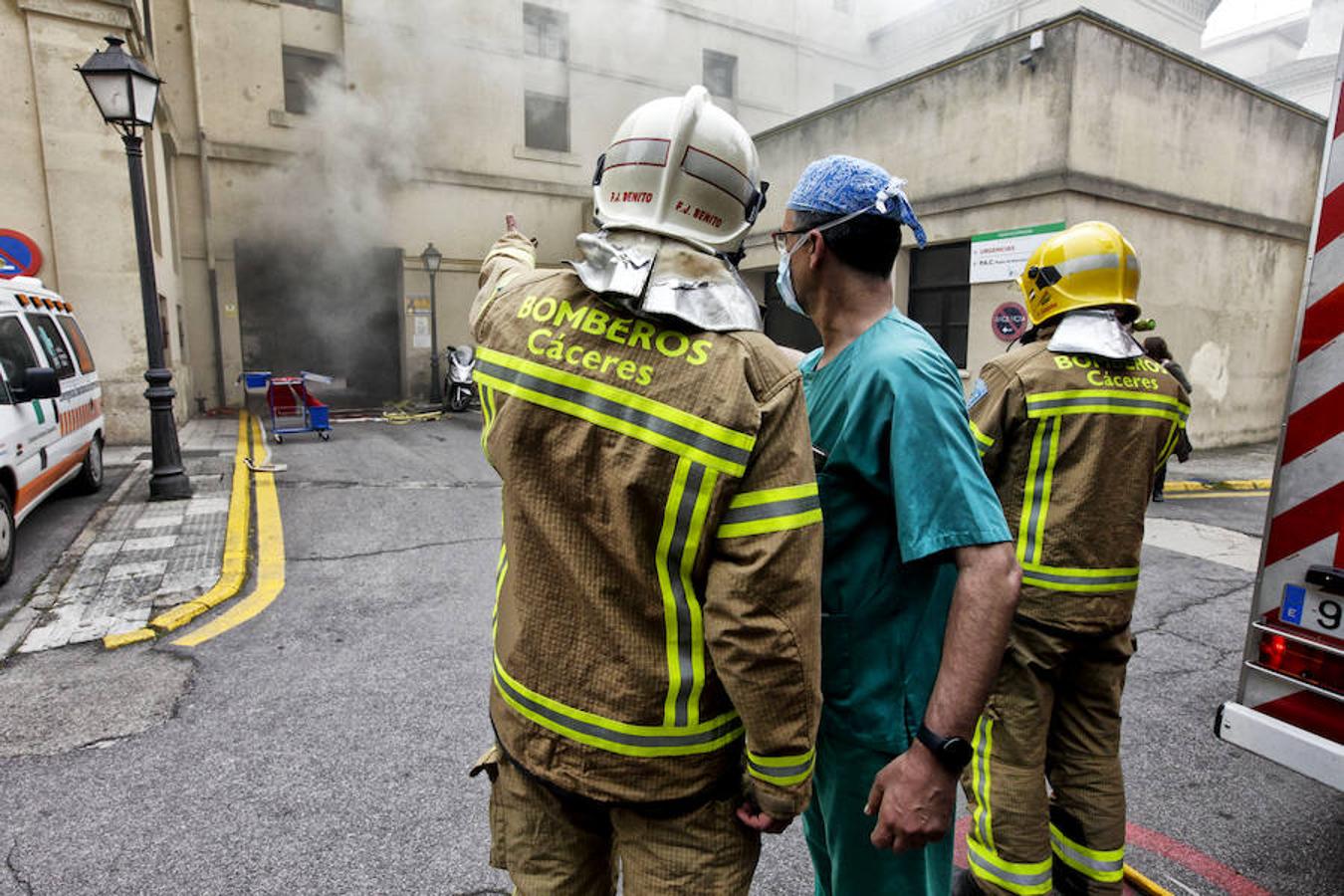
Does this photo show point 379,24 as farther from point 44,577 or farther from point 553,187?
point 44,577

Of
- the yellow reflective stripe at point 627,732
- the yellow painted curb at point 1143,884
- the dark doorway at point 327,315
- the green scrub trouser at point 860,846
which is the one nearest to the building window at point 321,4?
the dark doorway at point 327,315

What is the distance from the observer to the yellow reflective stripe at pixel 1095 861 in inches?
80.9

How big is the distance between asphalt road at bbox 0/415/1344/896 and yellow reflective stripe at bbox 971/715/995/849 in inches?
21.8

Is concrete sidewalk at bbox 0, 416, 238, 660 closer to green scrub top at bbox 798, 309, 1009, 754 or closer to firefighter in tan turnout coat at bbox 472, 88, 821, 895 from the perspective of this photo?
firefighter in tan turnout coat at bbox 472, 88, 821, 895

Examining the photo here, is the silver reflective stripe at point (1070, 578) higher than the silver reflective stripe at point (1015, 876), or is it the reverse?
the silver reflective stripe at point (1070, 578)

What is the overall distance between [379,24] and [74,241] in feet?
31.6

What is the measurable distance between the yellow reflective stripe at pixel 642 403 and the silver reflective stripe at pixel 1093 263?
64.0 inches

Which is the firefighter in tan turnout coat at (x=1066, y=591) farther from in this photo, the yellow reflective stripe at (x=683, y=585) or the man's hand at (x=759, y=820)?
the yellow reflective stripe at (x=683, y=585)

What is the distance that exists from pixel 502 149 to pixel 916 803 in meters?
18.6

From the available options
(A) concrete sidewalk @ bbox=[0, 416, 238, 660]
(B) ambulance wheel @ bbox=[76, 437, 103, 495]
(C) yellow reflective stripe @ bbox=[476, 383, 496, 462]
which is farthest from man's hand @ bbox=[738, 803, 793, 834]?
(B) ambulance wheel @ bbox=[76, 437, 103, 495]

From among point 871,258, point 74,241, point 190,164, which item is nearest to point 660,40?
point 190,164

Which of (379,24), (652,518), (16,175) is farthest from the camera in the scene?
(379,24)

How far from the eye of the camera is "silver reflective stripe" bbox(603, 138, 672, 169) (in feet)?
3.92

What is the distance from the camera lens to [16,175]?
347 inches
